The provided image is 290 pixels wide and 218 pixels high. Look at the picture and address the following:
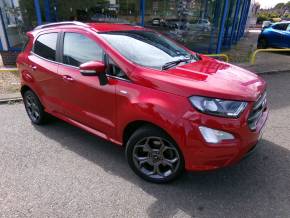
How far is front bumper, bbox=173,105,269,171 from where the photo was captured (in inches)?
95.8

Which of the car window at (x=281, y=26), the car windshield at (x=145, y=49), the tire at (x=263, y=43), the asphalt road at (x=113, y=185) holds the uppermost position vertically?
the car windshield at (x=145, y=49)

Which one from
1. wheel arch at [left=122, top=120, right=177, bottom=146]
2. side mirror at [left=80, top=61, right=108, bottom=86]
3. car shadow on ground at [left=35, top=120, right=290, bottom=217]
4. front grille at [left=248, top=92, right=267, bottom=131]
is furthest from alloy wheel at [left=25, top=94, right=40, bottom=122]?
front grille at [left=248, top=92, right=267, bottom=131]

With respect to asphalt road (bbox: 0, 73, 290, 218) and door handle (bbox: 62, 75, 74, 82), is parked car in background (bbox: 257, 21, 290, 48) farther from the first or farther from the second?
door handle (bbox: 62, 75, 74, 82)

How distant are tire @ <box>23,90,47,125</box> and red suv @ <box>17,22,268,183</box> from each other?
0.31m

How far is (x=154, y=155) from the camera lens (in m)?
2.93

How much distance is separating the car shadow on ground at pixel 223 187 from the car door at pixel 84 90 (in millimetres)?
465

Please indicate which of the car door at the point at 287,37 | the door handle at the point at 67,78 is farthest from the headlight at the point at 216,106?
the car door at the point at 287,37

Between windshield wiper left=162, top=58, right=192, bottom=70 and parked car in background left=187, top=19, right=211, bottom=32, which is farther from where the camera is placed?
parked car in background left=187, top=19, right=211, bottom=32

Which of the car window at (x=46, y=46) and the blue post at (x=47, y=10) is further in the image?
the blue post at (x=47, y=10)

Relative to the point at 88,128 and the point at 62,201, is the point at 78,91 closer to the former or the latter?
the point at 88,128

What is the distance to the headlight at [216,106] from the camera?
2451mm

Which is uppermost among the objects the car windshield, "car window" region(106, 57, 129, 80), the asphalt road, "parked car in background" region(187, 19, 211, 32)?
the car windshield

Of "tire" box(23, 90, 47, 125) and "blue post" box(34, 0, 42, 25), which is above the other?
"blue post" box(34, 0, 42, 25)

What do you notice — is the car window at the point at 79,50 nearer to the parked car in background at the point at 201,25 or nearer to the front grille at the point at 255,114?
the front grille at the point at 255,114
